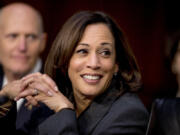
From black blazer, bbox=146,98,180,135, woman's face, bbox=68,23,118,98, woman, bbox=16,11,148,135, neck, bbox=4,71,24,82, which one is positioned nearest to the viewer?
black blazer, bbox=146,98,180,135

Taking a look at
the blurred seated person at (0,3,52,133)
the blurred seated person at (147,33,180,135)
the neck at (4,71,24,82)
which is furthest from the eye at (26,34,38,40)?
the blurred seated person at (147,33,180,135)

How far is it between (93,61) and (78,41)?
0.10m

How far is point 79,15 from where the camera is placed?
54.1 inches

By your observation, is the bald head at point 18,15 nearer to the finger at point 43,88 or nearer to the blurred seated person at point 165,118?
the finger at point 43,88

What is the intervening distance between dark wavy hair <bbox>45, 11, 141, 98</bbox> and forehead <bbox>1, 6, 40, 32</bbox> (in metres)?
0.73

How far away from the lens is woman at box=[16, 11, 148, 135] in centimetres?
121

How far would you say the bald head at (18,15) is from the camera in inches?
84.7

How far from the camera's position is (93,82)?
1.34 metres

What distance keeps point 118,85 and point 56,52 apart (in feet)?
1.00

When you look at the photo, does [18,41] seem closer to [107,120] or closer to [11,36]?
[11,36]

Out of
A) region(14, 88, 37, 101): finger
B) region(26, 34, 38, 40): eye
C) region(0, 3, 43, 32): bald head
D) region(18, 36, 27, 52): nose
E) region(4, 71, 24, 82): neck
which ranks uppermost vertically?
region(0, 3, 43, 32): bald head

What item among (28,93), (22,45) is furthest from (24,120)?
(22,45)

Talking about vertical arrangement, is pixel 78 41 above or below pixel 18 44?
above

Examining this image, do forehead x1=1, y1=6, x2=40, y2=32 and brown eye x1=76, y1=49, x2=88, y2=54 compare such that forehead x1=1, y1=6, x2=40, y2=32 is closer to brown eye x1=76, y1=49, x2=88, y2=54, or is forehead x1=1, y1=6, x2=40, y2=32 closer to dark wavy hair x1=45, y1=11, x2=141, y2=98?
dark wavy hair x1=45, y1=11, x2=141, y2=98
